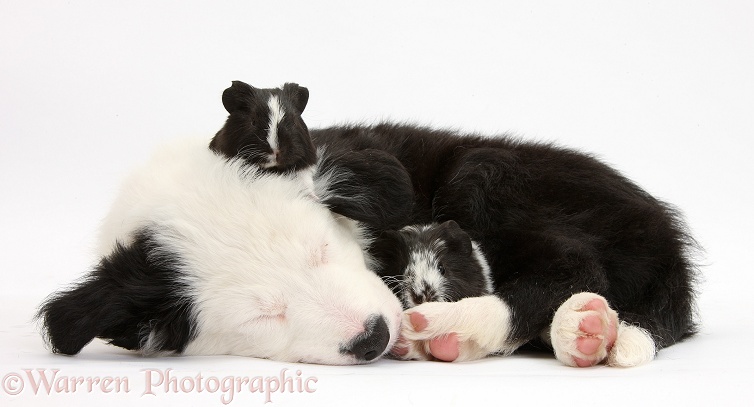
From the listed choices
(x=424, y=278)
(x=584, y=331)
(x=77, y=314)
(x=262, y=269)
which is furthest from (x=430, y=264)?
(x=77, y=314)

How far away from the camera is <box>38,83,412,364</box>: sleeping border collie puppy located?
352cm

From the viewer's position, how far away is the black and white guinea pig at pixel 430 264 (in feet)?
13.1

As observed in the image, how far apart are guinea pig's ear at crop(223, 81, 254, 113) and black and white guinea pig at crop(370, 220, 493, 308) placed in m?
0.93

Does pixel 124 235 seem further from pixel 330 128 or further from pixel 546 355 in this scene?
pixel 546 355

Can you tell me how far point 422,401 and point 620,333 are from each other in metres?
1.35

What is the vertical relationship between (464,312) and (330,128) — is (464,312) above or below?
below

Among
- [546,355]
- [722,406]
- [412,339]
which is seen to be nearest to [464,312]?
[412,339]

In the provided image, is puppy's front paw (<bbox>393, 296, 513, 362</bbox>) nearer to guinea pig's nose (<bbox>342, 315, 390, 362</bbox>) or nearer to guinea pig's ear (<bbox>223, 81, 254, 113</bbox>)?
guinea pig's nose (<bbox>342, 315, 390, 362</bbox>)

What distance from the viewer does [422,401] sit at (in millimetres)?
2988

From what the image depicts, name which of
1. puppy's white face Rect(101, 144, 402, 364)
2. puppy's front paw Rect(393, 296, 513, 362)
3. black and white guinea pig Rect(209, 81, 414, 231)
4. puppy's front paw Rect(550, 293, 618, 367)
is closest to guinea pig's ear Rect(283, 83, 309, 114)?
→ black and white guinea pig Rect(209, 81, 414, 231)

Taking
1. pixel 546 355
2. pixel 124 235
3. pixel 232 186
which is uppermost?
pixel 232 186

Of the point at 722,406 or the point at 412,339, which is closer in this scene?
the point at 722,406

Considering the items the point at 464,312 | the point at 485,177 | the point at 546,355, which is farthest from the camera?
the point at 485,177

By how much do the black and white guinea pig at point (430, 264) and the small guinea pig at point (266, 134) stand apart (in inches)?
22.0
